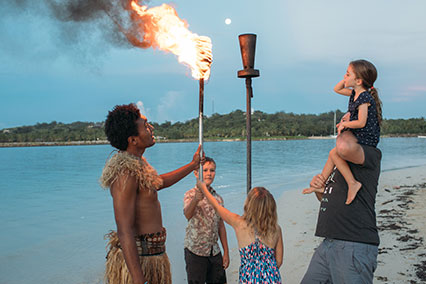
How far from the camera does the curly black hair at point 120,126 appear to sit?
8.59 feet

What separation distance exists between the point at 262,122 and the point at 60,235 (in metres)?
87.5

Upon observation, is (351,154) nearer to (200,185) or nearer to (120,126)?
(200,185)

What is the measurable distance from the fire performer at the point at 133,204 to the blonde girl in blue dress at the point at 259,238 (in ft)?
1.84

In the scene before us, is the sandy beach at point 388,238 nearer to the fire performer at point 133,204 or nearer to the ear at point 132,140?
the fire performer at point 133,204

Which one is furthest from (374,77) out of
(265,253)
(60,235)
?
(60,235)

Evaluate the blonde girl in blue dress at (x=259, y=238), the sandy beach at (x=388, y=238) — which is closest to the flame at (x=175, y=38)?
the blonde girl in blue dress at (x=259, y=238)

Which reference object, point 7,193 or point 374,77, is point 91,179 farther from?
point 374,77

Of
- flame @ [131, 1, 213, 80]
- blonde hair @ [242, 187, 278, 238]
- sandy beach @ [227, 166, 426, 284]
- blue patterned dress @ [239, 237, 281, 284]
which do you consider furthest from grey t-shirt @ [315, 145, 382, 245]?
sandy beach @ [227, 166, 426, 284]

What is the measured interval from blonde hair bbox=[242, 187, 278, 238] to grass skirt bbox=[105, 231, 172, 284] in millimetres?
718

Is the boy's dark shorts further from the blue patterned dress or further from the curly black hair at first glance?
the curly black hair

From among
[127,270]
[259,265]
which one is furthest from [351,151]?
[127,270]

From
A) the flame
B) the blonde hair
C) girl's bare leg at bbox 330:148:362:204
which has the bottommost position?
the blonde hair

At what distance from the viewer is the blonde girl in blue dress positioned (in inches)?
114

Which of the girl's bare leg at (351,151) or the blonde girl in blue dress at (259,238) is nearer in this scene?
the girl's bare leg at (351,151)
